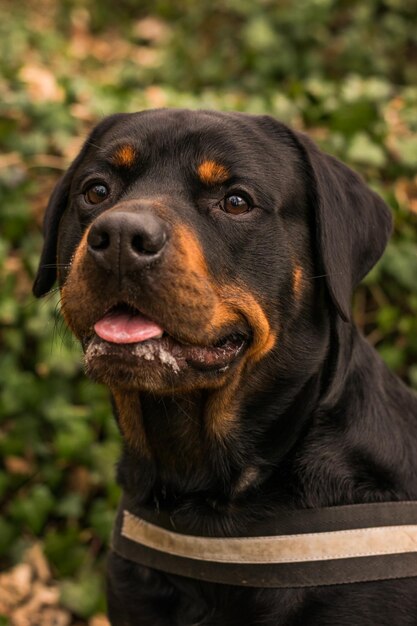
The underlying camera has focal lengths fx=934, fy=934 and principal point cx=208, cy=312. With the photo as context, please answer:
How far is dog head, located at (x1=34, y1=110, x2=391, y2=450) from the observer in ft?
7.80

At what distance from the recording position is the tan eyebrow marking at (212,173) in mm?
2658

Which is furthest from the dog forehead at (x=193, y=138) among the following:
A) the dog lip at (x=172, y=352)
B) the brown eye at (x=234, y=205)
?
the dog lip at (x=172, y=352)

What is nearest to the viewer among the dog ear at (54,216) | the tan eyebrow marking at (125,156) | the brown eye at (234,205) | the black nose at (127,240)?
the black nose at (127,240)

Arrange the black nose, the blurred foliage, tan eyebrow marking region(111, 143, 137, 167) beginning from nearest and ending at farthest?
the black nose → tan eyebrow marking region(111, 143, 137, 167) → the blurred foliage

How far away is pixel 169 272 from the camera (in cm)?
235

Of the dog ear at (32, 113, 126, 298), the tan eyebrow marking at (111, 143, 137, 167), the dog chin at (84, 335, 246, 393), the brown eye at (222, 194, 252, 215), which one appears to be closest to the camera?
the dog chin at (84, 335, 246, 393)

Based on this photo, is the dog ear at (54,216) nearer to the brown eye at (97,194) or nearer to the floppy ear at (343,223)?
the brown eye at (97,194)

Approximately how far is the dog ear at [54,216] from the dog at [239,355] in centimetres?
16

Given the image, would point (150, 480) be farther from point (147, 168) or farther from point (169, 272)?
point (147, 168)

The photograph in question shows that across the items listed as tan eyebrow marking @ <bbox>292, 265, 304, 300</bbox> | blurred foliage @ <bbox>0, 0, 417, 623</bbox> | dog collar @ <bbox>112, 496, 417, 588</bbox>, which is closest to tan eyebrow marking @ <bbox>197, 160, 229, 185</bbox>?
tan eyebrow marking @ <bbox>292, 265, 304, 300</bbox>

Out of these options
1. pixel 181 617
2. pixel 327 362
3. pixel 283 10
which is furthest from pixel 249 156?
pixel 283 10

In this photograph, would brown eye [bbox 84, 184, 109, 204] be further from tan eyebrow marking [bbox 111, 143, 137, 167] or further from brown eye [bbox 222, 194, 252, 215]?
brown eye [bbox 222, 194, 252, 215]

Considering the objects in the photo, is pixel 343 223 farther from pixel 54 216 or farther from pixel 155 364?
pixel 54 216

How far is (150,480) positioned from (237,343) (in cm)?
52
